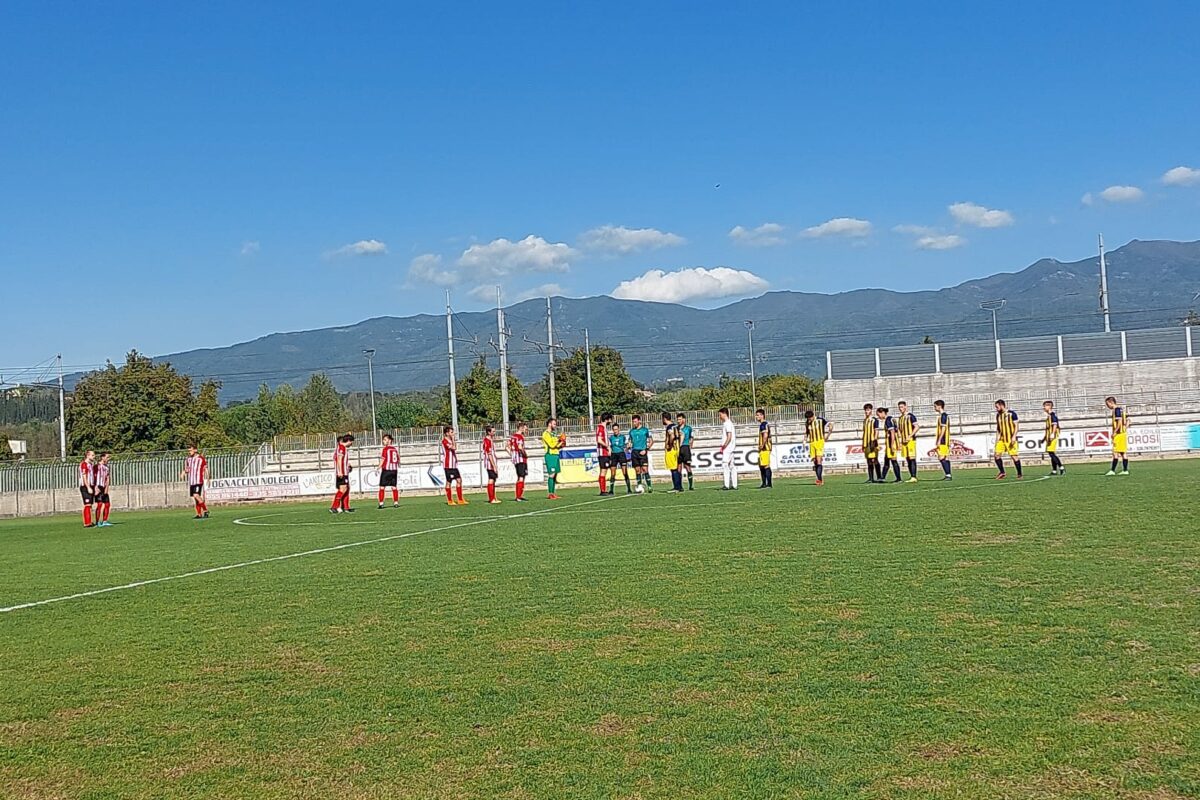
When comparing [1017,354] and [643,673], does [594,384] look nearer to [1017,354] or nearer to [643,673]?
[1017,354]

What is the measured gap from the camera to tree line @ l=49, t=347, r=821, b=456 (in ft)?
264

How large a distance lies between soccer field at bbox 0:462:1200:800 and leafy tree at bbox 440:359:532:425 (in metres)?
78.0

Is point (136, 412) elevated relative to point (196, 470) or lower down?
elevated

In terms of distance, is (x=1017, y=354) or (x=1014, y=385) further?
(x=1017, y=354)

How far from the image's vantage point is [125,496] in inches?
1816

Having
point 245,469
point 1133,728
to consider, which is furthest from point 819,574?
point 245,469

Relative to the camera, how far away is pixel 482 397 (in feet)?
305

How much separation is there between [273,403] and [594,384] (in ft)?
150

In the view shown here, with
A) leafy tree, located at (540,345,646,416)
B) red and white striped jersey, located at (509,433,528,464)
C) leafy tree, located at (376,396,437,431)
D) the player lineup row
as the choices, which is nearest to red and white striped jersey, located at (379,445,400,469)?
the player lineup row

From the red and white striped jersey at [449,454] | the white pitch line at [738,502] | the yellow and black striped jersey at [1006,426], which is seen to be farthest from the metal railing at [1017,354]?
the white pitch line at [738,502]

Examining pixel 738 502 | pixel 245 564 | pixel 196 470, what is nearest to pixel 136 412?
pixel 196 470

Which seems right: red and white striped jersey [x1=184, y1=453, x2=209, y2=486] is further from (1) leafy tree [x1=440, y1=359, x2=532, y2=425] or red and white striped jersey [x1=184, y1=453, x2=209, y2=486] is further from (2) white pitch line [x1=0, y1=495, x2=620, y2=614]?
(1) leafy tree [x1=440, y1=359, x2=532, y2=425]

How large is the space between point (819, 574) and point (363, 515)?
692 inches

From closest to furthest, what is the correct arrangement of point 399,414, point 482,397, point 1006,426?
point 1006,426
point 482,397
point 399,414
